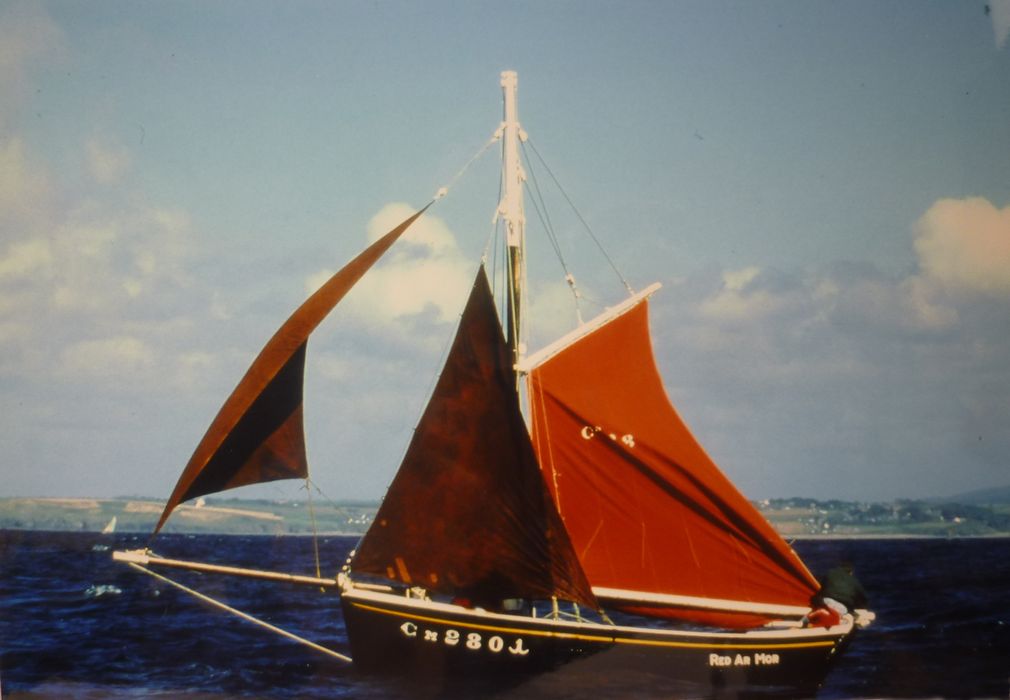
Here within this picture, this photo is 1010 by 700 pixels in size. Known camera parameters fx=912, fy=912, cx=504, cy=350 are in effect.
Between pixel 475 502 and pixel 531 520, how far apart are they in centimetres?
83

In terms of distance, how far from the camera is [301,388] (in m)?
13.2

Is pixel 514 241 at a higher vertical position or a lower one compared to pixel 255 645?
higher

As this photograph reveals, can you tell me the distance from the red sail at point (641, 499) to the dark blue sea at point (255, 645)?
1837 mm

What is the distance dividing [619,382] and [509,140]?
13.6 feet

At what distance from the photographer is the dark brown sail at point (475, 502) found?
498 inches

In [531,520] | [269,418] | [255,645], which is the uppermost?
[269,418]

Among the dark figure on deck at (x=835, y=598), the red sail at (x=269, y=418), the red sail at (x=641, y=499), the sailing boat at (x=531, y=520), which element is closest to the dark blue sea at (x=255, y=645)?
the sailing boat at (x=531, y=520)

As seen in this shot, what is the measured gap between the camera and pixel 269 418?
1284 cm

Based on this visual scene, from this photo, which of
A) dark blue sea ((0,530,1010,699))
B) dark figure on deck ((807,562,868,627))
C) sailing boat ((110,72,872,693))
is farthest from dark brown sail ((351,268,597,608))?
dark figure on deck ((807,562,868,627))

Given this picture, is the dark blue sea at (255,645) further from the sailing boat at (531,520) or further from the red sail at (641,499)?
the red sail at (641,499)

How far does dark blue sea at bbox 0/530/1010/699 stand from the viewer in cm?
1413

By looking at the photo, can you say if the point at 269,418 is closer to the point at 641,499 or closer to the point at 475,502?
the point at 475,502

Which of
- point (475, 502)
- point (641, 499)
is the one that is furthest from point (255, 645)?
point (641, 499)

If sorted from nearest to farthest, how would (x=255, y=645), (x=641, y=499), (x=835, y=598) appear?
(x=835, y=598) < (x=641, y=499) < (x=255, y=645)
